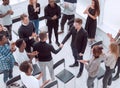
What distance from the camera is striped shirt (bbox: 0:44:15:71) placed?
462cm

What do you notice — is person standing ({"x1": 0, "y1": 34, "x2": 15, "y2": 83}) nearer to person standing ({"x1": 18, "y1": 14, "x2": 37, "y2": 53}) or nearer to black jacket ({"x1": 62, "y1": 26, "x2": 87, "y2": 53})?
person standing ({"x1": 18, "y1": 14, "x2": 37, "y2": 53})

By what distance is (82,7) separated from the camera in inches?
286

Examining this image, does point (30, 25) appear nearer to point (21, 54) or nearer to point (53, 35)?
point (21, 54)

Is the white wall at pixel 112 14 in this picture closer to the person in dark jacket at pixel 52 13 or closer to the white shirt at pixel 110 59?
the person in dark jacket at pixel 52 13

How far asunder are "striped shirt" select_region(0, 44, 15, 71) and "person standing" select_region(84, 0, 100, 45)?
223 cm

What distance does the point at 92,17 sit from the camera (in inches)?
236

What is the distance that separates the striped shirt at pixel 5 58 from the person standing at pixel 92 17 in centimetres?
223

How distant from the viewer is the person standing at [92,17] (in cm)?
582

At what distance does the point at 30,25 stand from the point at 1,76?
1.34 metres

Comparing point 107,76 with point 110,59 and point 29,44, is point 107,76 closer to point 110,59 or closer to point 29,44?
point 110,59

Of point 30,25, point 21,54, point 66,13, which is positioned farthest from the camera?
point 66,13

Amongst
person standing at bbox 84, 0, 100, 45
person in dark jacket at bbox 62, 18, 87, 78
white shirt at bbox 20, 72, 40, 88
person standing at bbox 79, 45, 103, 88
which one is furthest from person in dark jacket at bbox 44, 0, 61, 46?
white shirt at bbox 20, 72, 40, 88

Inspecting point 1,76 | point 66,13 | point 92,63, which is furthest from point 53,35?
point 92,63

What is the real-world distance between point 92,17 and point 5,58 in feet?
7.79
